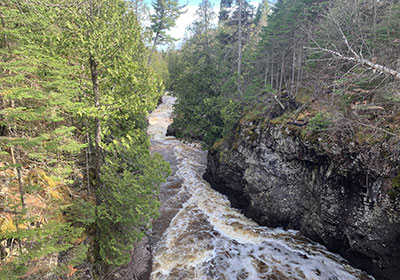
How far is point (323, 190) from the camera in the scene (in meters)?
8.45

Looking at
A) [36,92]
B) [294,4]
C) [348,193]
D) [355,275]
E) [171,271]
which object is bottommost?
[171,271]

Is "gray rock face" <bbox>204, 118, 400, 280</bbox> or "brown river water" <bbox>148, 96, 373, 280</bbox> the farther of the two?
"brown river water" <bbox>148, 96, 373, 280</bbox>

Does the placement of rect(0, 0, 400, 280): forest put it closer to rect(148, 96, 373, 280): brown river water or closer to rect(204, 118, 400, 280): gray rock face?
rect(204, 118, 400, 280): gray rock face

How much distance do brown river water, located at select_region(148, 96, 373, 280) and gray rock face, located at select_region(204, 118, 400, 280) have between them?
66 cm

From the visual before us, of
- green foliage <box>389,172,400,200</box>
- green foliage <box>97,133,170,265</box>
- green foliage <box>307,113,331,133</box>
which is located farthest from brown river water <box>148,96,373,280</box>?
green foliage <box>307,113,331,133</box>

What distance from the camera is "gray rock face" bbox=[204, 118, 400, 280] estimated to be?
682cm

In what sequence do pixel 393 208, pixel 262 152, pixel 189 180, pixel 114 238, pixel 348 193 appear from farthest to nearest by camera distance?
pixel 189 180 < pixel 262 152 < pixel 348 193 < pixel 393 208 < pixel 114 238

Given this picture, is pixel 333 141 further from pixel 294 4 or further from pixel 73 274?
pixel 294 4

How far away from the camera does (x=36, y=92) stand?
3.82 m

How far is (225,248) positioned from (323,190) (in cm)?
469

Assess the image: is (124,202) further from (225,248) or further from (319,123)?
(319,123)

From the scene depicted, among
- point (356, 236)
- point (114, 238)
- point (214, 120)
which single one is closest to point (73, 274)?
point (114, 238)

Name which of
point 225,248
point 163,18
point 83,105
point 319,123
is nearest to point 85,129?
point 83,105

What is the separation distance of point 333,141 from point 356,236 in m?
3.44
